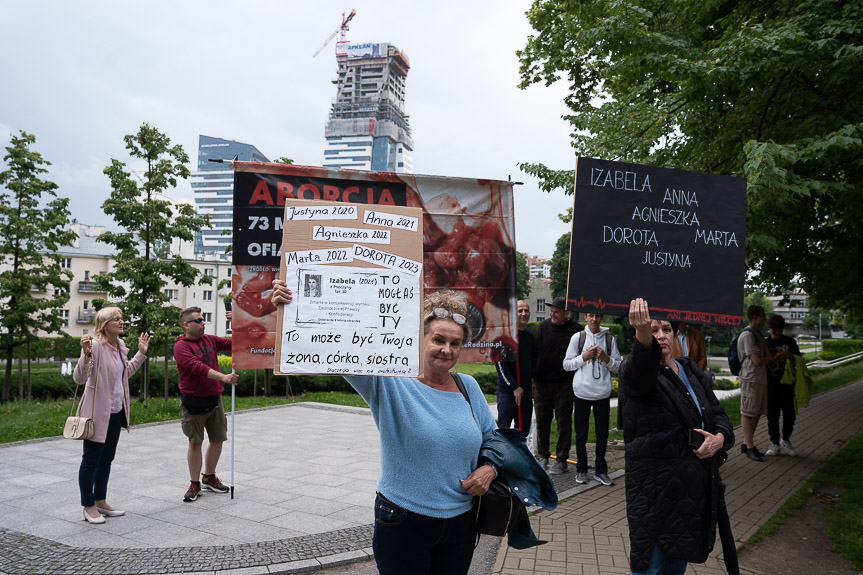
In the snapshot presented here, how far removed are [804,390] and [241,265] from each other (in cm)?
850

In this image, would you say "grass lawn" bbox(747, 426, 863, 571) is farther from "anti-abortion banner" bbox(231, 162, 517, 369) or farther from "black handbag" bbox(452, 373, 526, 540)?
"black handbag" bbox(452, 373, 526, 540)

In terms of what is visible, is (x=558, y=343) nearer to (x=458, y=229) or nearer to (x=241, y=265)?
(x=458, y=229)

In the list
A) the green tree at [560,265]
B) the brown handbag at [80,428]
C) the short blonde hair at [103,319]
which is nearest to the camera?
the brown handbag at [80,428]

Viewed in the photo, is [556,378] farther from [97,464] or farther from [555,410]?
[97,464]

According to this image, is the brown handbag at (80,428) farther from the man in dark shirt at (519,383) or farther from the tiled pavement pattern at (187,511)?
the man in dark shirt at (519,383)

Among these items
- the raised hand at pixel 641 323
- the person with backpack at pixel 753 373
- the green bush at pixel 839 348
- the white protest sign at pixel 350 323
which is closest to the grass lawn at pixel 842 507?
the person with backpack at pixel 753 373

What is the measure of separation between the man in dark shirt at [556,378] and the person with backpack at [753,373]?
2755 mm

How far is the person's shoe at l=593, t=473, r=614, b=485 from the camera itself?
7.50 m

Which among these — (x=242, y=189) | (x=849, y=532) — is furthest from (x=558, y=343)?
(x=242, y=189)

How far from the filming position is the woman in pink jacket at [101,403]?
579cm

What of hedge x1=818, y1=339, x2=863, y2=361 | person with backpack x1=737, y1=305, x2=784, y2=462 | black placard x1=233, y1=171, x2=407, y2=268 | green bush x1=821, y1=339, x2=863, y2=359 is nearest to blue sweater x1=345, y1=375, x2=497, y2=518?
black placard x1=233, y1=171, x2=407, y2=268

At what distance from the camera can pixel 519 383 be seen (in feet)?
25.2

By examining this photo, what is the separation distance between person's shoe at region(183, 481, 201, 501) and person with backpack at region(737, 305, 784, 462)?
7379 millimetres

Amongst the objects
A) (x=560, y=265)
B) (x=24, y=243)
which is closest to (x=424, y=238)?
(x=24, y=243)
